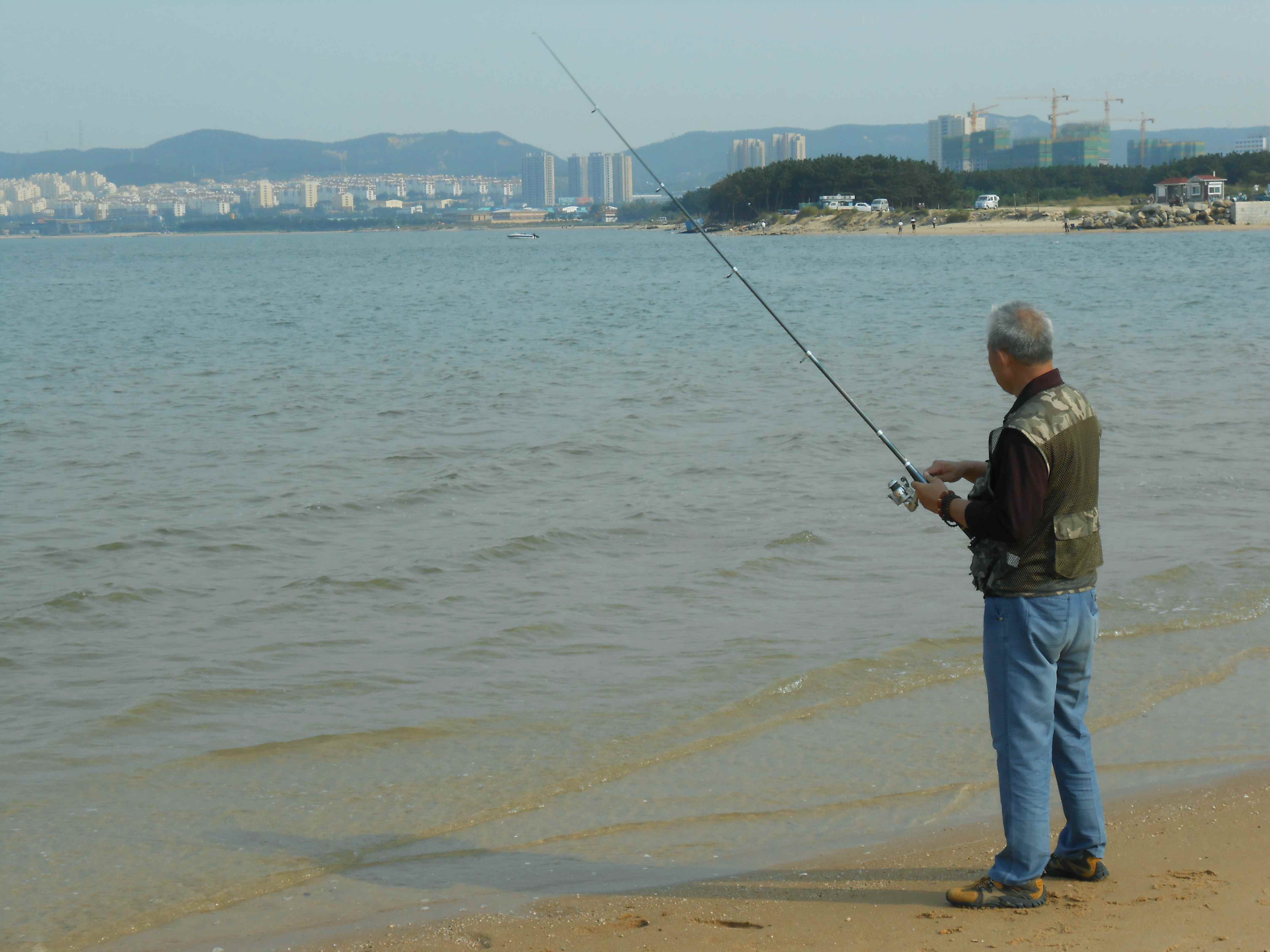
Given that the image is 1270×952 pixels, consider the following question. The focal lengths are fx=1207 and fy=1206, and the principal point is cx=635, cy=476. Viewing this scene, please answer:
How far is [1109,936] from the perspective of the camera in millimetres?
3076

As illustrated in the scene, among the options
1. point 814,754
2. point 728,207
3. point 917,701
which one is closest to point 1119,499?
point 917,701

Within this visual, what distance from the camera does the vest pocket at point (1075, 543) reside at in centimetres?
303

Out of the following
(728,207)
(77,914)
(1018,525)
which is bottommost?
(77,914)

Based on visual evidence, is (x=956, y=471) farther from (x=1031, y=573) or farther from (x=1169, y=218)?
(x=1169, y=218)

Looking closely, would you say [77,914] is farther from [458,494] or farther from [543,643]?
[458,494]

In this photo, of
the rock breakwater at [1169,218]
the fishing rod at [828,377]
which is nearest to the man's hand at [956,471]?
the fishing rod at [828,377]

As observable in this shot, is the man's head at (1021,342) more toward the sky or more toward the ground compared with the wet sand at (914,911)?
more toward the sky

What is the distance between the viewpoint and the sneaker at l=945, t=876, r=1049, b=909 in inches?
128

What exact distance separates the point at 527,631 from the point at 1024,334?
12.2ft

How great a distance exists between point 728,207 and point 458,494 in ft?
404

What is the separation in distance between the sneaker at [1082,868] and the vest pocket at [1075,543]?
901mm

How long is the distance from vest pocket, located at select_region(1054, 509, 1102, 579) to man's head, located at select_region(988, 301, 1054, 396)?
35 cm

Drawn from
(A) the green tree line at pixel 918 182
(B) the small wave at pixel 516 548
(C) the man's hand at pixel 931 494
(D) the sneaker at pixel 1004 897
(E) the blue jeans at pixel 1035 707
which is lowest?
(D) the sneaker at pixel 1004 897

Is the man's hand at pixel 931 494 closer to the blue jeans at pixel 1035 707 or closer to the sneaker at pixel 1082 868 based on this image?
the blue jeans at pixel 1035 707
